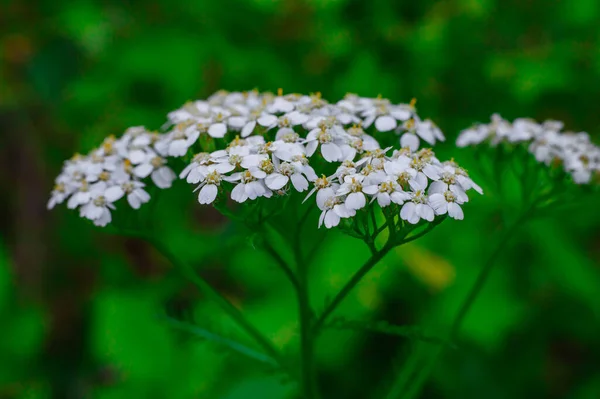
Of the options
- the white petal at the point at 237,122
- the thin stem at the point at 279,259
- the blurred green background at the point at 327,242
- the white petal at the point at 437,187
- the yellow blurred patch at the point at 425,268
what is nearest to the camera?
the white petal at the point at 437,187

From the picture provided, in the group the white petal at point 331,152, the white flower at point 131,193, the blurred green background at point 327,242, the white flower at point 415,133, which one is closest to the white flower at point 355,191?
the white petal at point 331,152

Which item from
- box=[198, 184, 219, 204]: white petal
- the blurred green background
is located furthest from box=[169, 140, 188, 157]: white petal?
the blurred green background

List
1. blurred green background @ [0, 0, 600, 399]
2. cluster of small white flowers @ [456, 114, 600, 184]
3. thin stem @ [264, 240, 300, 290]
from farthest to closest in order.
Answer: blurred green background @ [0, 0, 600, 399] < cluster of small white flowers @ [456, 114, 600, 184] < thin stem @ [264, 240, 300, 290]

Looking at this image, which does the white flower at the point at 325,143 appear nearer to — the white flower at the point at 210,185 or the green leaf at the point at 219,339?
the white flower at the point at 210,185

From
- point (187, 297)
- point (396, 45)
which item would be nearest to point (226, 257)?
point (187, 297)

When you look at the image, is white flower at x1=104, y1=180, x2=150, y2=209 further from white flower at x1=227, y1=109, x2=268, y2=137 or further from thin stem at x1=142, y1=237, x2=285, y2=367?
white flower at x1=227, y1=109, x2=268, y2=137

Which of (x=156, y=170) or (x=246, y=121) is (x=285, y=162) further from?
(x=156, y=170)

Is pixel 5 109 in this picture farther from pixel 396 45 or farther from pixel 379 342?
pixel 379 342

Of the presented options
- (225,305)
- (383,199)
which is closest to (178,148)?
(225,305)
